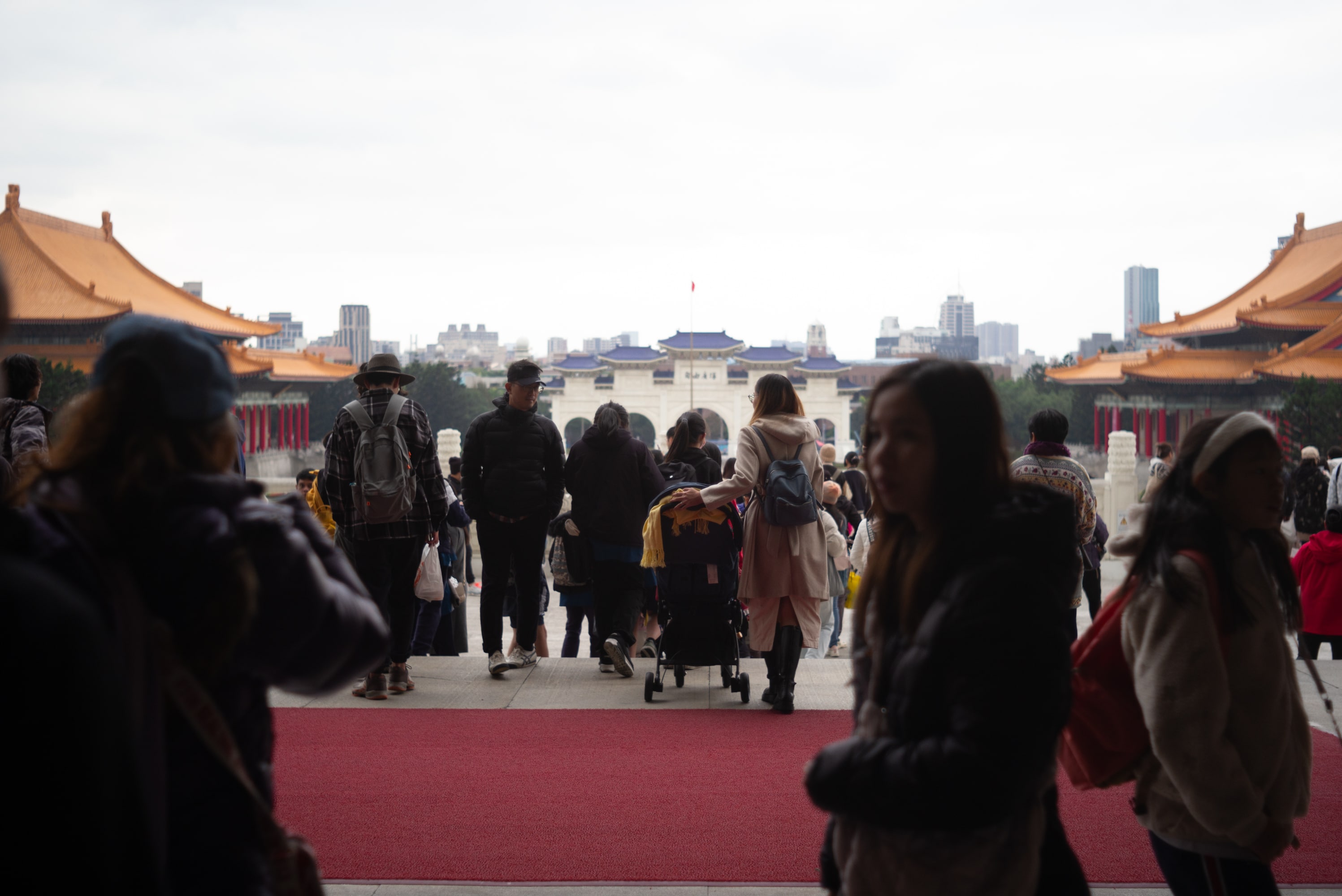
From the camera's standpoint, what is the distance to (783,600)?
440 cm

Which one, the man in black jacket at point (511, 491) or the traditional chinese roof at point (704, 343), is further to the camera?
the traditional chinese roof at point (704, 343)

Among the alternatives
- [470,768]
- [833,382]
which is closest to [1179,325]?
[833,382]

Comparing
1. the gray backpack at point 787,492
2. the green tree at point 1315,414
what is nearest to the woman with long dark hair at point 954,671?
the gray backpack at point 787,492

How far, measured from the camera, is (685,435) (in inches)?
211

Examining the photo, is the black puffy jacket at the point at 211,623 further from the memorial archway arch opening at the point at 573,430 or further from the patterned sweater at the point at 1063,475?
the memorial archway arch opening at the point at 573,430

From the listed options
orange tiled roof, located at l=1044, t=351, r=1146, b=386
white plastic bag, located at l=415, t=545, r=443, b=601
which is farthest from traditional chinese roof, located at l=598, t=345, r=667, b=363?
white plastic bag, located at l=415, t=545, r=443, b=601

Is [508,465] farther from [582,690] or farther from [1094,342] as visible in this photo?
[1094,342]

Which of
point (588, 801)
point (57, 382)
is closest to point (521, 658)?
point (588, 801)

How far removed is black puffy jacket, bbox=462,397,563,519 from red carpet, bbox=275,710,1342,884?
1.00 meters

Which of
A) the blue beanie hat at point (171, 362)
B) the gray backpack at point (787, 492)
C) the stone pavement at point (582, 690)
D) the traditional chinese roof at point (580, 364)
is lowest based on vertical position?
the stone pavement at point (582, 690)

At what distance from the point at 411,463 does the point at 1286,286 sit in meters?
28.5

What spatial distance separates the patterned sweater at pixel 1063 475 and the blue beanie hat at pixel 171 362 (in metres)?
3.66

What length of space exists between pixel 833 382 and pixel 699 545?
4506cm

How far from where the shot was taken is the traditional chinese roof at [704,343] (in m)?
46.6
